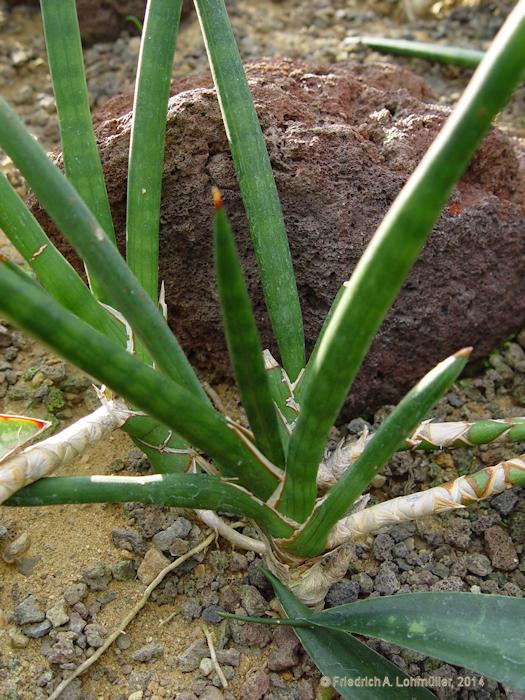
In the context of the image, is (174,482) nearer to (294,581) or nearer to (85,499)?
(85,499)

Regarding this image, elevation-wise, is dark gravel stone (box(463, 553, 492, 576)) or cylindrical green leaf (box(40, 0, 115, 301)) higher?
cylindrical green leaf (box(40, 0, 115, 301))

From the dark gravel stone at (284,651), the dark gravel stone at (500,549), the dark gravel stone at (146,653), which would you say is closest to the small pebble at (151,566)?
the dark gravel stone at (146,653)

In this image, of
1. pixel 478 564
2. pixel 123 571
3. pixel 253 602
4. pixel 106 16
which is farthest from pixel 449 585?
pixel 106 16

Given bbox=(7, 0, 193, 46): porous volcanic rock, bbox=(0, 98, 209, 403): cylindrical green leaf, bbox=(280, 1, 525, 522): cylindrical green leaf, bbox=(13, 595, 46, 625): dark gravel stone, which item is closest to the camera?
bbox=(280, 1, 525, 522): cylindrical green leaf

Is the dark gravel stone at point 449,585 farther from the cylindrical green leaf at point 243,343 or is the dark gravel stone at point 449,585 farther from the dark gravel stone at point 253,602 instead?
the cylindrical green leaf at point 243,343

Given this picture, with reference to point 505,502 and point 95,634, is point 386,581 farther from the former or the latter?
point 95,634

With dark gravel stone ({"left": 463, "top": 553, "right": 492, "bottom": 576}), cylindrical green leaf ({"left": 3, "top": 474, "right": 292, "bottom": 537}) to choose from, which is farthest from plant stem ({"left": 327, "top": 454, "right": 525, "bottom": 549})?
dark gravel stone ({"left": 463, "top": 553, "right": 492, "bottom": 576})

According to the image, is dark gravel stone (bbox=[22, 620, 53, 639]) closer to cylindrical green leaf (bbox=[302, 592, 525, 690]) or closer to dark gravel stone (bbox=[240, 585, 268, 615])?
dark gravel stone (bbox=[240, 585, 268, 615])
